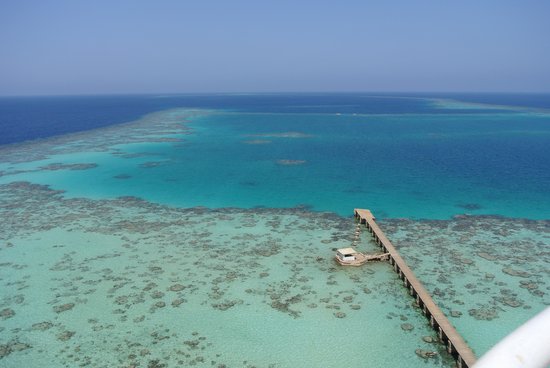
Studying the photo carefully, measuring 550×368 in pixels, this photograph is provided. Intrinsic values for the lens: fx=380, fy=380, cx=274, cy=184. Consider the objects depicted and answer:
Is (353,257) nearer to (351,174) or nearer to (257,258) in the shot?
(257,258)

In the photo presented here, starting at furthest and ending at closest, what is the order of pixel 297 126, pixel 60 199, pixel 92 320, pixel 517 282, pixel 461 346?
pixel 297 126 < pixel 60 199 < pixel 517 282 < pixel 92 320 < pixel 461 346

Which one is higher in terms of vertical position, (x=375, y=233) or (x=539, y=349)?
(x=539, y=349)

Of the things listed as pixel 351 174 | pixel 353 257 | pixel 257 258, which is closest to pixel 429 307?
pixel 353 257

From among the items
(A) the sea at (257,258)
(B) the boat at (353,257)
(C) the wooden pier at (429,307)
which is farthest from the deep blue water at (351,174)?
(B) the boat at (353,257)

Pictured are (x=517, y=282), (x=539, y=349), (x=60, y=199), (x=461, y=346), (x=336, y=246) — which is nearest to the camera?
(x=539, y=349)

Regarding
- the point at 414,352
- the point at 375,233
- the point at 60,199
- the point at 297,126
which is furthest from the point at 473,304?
the point at 297,126

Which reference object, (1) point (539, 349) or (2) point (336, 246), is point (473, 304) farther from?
(1) point (539, 349)
